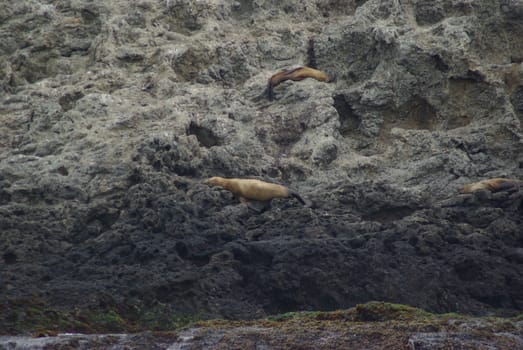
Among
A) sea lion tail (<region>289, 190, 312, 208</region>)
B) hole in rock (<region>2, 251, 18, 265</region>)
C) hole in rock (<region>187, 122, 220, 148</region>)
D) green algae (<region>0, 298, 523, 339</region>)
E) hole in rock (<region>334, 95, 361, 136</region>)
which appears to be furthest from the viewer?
hole in rock (<region>334, 95, 361, 136</region>)

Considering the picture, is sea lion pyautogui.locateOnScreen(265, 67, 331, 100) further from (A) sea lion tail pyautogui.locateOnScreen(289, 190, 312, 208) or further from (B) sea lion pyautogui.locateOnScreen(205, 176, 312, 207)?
(A) sea lion tail pyautogui.locateOnScreen(289, 190, 312, 208)

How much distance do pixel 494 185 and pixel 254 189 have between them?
127 inches

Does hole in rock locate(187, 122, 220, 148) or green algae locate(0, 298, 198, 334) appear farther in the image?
hole in rock locate(187, 122, 220, 148)

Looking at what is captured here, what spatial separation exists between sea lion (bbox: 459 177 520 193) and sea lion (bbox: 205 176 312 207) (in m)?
2.16

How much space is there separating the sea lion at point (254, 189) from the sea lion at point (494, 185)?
2.16 m

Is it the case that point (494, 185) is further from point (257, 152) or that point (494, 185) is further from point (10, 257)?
point (10, 257)

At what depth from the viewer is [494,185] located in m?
14.4

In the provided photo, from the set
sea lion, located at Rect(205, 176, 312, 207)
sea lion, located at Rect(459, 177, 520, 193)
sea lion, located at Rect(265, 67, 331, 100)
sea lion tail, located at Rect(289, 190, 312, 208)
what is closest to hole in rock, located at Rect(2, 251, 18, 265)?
sea lion, located at Rect(205, 176, 312, 207)

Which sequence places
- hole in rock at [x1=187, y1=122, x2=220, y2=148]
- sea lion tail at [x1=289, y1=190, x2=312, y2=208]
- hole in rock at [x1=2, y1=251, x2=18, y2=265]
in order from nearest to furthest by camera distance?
hole in rock at [x1=2, y1=251, x2=18, y2=265] → sea lion tail at [x1=289, y1=190, x2=312, y2=208] → hole in rock at [x1=187, y1=122, x2=220, y2=148]

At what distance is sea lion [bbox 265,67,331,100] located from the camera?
56.3 ft

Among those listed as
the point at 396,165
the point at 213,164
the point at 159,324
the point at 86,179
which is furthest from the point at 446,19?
the point at 159,324

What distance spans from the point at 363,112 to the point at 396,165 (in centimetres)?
142

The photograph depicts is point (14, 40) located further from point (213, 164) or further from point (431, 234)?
point (431, 234)

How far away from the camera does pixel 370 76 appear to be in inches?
688
